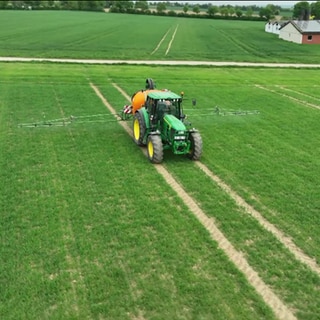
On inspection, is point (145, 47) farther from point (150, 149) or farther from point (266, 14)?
point (266, 14)

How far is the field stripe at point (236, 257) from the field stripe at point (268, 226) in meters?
1.19

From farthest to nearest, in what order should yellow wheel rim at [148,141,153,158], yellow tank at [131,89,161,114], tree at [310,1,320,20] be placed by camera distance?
tree at [310,1,320,20], yellow tank at [131,89,161,114], yellow wheel rim at [148,141,153,158]

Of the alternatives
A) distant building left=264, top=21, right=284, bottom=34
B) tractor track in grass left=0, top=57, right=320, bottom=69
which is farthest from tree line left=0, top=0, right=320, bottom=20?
tractor track in grass left=0, top=57, right=320, bottom=69

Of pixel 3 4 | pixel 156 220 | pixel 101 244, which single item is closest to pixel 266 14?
pixel 3 4

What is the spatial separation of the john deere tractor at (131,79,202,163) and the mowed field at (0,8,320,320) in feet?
1.55

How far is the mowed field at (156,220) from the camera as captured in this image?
27.2ft

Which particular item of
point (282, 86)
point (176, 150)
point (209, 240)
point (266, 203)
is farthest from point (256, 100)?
point (209, 240)

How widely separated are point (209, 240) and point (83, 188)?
4.37m

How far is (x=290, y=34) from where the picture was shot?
71.6 meters

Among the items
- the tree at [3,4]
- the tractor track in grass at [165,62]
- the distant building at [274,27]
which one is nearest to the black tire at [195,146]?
the tractor track in grass at [165,62]

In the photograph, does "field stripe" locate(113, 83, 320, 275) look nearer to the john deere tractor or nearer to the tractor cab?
the john deere tractor

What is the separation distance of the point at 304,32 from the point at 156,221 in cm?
6349

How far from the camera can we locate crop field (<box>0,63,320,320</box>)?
8273 mm

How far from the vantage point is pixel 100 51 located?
5053 cm
